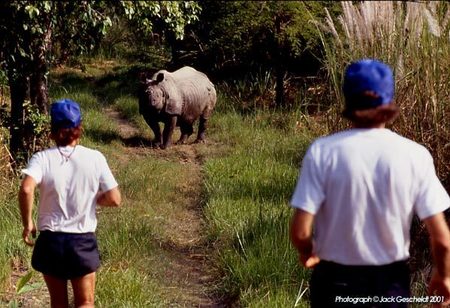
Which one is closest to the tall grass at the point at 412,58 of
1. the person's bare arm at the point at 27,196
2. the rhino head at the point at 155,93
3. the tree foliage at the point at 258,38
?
the person's bare arm at the point at 27,196

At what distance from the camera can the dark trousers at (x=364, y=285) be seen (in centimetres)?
283

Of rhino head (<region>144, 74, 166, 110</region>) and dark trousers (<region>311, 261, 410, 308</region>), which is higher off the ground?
rhino head (<region>144, 74, 166, 110</region>)

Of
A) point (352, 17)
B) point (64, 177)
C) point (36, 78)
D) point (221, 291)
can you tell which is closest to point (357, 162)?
point (64, 177)

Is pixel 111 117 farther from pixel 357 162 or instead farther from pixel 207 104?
pixel 357 162

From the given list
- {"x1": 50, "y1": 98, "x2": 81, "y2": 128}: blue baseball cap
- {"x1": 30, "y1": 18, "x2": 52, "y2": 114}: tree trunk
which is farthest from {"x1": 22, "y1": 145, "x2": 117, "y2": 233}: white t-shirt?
{"x1": 30, "y1": 18, "x2": 52, "y2": 114}: tree trunk

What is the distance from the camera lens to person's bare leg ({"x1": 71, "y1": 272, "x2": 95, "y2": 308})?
157 inches

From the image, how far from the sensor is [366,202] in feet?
9.11

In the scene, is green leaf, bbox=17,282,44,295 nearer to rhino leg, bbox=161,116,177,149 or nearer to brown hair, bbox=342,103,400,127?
brown hair, bbox=342,103,400,127

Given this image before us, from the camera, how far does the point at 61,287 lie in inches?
157

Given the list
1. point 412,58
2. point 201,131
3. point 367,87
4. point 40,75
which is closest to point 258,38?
point 201,131

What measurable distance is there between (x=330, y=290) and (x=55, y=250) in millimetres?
1552

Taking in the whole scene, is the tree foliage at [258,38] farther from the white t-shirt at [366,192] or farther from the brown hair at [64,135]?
the white t-shirt at [366,192]

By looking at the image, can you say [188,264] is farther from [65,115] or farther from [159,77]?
[159,77]

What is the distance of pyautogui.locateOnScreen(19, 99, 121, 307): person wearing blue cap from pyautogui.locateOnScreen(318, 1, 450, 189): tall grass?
255cm
